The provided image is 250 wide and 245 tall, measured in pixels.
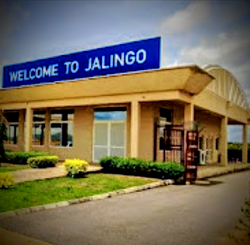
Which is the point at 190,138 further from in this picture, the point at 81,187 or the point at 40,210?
the point at 40,210

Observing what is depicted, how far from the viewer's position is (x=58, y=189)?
31.2ft

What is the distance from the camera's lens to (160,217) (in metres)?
6.77

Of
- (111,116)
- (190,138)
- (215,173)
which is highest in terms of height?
(111,116)

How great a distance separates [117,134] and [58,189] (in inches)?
291

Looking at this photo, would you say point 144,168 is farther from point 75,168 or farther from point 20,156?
point 20,156

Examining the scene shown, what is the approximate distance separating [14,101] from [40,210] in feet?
46.8

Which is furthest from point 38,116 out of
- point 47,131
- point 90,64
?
point 90,64

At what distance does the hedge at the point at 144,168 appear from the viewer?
482 inches

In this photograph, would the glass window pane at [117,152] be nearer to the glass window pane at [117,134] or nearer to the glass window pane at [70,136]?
the glass window pane at [117,134]

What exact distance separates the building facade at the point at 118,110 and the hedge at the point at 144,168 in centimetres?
107

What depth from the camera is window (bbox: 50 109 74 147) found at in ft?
61.8

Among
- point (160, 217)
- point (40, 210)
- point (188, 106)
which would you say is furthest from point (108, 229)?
point (188, 106)

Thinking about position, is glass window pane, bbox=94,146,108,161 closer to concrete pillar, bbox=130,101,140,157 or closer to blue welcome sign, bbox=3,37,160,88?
concrete pillar, bbox=130,101,140,157

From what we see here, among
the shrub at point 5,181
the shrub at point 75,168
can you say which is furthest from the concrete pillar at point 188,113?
the shrub at point 5,181
